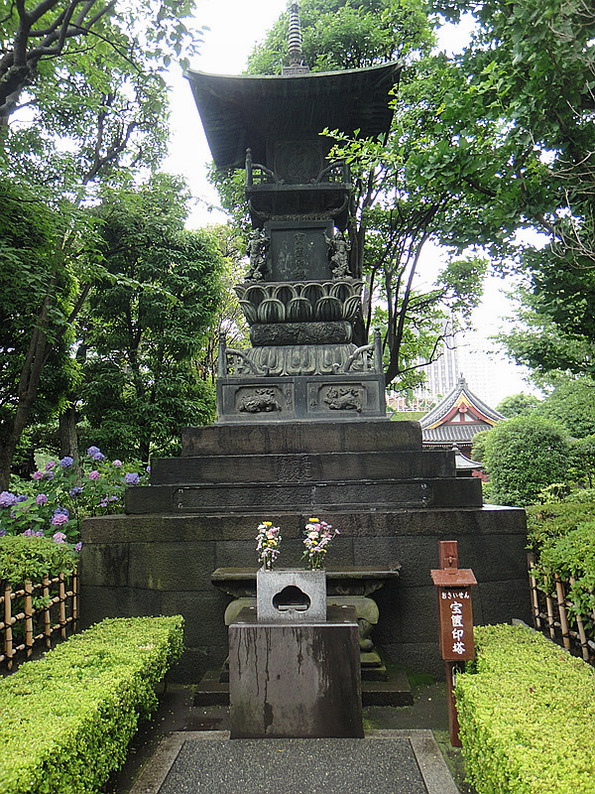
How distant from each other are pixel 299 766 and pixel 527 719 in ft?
5.19

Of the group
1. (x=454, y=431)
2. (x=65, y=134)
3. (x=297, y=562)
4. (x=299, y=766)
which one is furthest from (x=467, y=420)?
(x=299, y=766)

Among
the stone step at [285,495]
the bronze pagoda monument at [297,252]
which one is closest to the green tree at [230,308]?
the bronze pagoda monument at [297,252]

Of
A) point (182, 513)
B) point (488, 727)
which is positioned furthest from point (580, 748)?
point (182, 513)

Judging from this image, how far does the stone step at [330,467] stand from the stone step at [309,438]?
0.30 m

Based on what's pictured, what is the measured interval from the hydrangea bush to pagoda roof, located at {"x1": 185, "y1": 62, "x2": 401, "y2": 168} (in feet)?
19.0

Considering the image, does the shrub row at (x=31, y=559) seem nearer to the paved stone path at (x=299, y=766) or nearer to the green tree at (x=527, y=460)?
the paved stone path at (x=299, y=766)

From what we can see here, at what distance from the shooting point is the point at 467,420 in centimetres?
3081

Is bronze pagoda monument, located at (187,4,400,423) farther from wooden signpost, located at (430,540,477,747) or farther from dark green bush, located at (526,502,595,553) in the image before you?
wooden signpost, located at (430,540,477,747)

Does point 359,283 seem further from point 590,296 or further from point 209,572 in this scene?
point 209,572

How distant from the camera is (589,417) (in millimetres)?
20172

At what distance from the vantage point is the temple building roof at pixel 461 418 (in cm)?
→ 3020

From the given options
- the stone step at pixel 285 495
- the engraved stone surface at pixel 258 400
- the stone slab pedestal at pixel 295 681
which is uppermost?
the engraved stone surface at pixel 258 400

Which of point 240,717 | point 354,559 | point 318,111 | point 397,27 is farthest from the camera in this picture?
point 397,27

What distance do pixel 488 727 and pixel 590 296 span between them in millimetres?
5482
